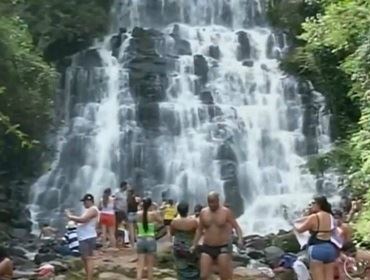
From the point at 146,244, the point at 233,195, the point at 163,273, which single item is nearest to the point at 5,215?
the point at 233,195

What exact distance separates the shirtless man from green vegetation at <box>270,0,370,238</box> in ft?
24.8

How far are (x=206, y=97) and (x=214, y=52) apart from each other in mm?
2852

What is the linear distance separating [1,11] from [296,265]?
43.2 ft

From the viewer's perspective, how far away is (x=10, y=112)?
77.5ft

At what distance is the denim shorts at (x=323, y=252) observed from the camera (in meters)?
10.9

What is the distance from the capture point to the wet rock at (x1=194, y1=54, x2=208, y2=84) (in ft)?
105

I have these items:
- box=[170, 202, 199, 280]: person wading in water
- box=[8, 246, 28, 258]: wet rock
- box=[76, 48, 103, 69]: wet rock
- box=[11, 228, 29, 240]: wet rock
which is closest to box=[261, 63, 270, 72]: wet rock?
box=[76, 48, 103, 69]: wet rock

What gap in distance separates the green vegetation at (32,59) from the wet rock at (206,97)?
18.8 feet

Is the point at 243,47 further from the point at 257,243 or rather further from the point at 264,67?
the point at 257,243

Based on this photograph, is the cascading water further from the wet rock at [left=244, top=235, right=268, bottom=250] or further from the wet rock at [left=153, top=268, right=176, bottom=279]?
the wet rock at [left=153, top=268, right=176, bottom=279]

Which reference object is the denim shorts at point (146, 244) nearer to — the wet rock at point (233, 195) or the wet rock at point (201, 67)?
the wet rock at point (233, 195)

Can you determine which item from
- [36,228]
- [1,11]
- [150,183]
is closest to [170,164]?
[150,183]

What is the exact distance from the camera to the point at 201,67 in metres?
32.2

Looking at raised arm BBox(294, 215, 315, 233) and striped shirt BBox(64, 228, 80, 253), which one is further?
striped shirt BBox(64, 228, 80, 253)
